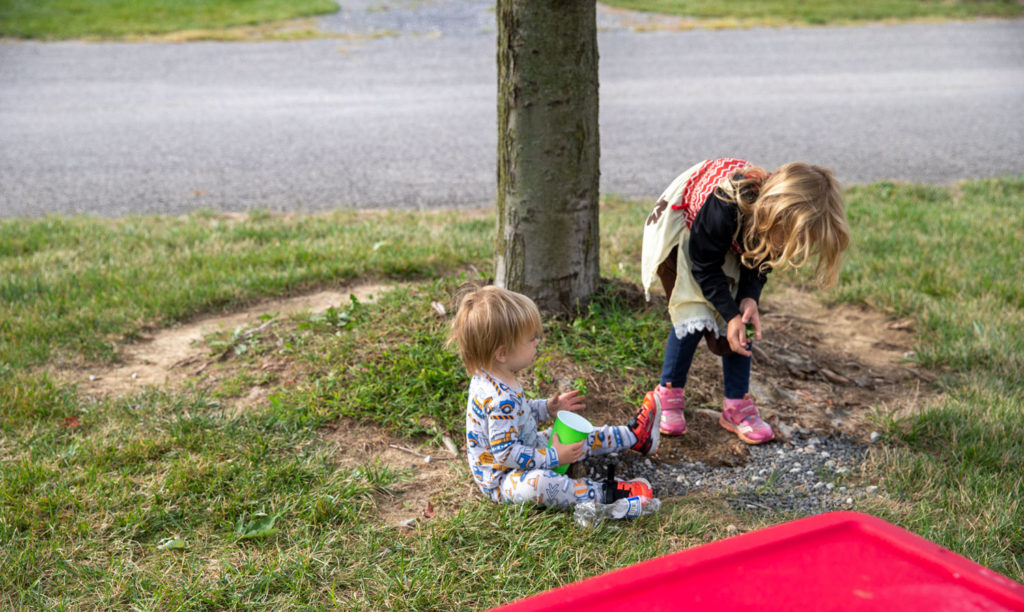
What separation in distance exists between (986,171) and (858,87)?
2.98 m

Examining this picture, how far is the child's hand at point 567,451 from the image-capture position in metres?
2.69

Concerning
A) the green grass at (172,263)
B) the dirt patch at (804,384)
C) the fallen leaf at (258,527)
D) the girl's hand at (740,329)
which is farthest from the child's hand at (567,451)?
the green grass at (172,263)

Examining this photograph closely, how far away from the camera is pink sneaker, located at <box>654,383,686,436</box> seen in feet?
10.5

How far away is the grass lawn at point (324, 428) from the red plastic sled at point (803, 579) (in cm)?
108

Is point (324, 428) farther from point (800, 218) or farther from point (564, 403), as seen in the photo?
point (800, 218)

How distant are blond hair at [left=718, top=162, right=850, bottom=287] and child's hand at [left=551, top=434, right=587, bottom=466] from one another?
891 mm

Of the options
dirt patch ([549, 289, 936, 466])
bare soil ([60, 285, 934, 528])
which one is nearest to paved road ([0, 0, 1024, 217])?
bare soil ([60, 285, 934, 528])

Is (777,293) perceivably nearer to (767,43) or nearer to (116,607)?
(116,607)

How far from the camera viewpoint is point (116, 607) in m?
2.30

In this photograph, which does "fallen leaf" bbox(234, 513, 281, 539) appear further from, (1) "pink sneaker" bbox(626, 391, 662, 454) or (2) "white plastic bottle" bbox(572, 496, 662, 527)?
(1) "pink sneaker" bbox(626, 391, 662, 454)

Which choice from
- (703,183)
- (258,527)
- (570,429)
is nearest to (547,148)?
(703,183)

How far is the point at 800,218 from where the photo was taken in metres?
2.64

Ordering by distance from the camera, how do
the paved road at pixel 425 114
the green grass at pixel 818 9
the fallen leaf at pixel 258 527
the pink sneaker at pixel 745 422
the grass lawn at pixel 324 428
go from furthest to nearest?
1. the green grass at pixel 818 9
2. the paved road at pixel 425 114
3. the pink sneaker at pixel 745 422
4. the fallen leaf at pixel 258 527
5. the grass lawn at pixel 324 428

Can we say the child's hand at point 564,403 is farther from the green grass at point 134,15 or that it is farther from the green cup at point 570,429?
the green grass at point 134,15
